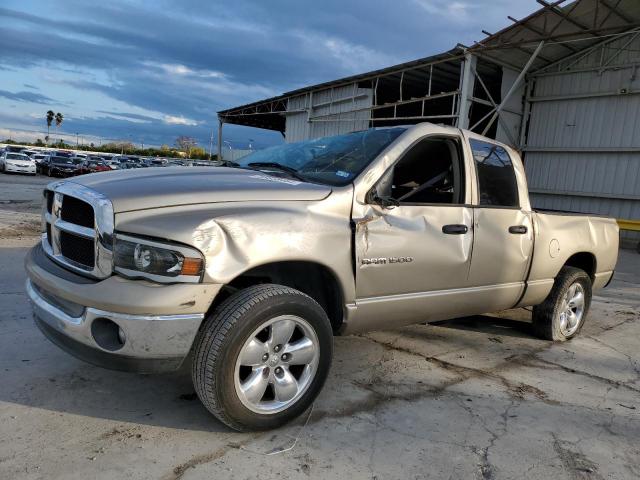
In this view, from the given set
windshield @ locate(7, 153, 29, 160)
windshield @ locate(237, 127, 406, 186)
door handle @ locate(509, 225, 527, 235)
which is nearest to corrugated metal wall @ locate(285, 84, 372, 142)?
door handle @ locate(509, 225, 527, 235)

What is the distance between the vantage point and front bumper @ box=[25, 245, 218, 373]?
2.50 metres

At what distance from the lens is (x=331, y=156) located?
3.75m

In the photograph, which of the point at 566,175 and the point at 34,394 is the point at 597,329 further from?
the point at 566,175

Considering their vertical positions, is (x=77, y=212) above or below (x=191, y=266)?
above

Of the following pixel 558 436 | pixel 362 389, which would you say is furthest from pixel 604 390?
pixel 362 389

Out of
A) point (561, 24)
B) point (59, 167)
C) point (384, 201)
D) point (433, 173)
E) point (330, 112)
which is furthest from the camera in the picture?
point (59, 167)

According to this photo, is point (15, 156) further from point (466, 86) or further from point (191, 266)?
point (191, 266)

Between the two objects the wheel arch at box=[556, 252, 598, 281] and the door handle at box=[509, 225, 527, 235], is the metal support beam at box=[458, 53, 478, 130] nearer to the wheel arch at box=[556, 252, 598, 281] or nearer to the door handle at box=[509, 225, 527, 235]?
the wheel arch at box=[556, 252, 598, 281]

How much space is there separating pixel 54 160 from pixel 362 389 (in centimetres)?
3751

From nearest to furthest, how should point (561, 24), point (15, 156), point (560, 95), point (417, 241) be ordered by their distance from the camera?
point (417, 241) < point (561, 24) < point (560, 95) < point (15, 156)

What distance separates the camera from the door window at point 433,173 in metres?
3.96

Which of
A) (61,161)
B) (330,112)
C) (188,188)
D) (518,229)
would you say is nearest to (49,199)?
(188,188)

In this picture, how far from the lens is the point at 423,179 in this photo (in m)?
4.32

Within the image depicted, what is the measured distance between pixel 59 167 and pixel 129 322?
120ft
